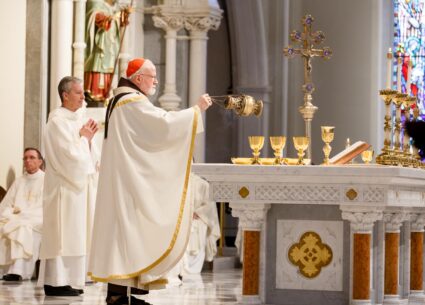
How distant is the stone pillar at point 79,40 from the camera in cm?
1252

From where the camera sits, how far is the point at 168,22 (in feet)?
48.6

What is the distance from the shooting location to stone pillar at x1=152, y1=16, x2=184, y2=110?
48.3 ft

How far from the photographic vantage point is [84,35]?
42.0ft

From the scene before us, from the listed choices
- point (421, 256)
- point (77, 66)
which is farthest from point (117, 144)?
point (77, 66)

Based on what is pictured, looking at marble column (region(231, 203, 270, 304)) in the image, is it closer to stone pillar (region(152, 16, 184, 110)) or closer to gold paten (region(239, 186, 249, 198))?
gold paten (region(239, 186, 249, 198))

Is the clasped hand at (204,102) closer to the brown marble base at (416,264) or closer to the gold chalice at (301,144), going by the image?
the gold chalice at (301,144)

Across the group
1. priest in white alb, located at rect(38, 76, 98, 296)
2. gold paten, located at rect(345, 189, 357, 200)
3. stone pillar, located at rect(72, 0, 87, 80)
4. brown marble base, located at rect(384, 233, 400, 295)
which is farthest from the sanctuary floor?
stone pillar, located at rect(72, 0, 87, 80)

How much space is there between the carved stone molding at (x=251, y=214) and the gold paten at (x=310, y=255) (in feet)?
1.01

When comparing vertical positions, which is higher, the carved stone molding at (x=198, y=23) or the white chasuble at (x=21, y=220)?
the carved stone molding at (x=198, y=23)

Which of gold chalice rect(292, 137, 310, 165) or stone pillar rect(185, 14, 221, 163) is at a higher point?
stone pillar rect(185, 14, 221, 163)

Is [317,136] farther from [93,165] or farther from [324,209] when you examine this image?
[324,209]

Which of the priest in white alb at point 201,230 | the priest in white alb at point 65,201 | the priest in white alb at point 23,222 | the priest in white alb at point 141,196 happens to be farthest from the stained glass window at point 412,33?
the priest in white alb at point 141,196

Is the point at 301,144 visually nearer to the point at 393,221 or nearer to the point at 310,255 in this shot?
the point at 310,255

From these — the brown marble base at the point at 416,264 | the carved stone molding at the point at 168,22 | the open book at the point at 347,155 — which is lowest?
the brown marble base at the point at 416,264
